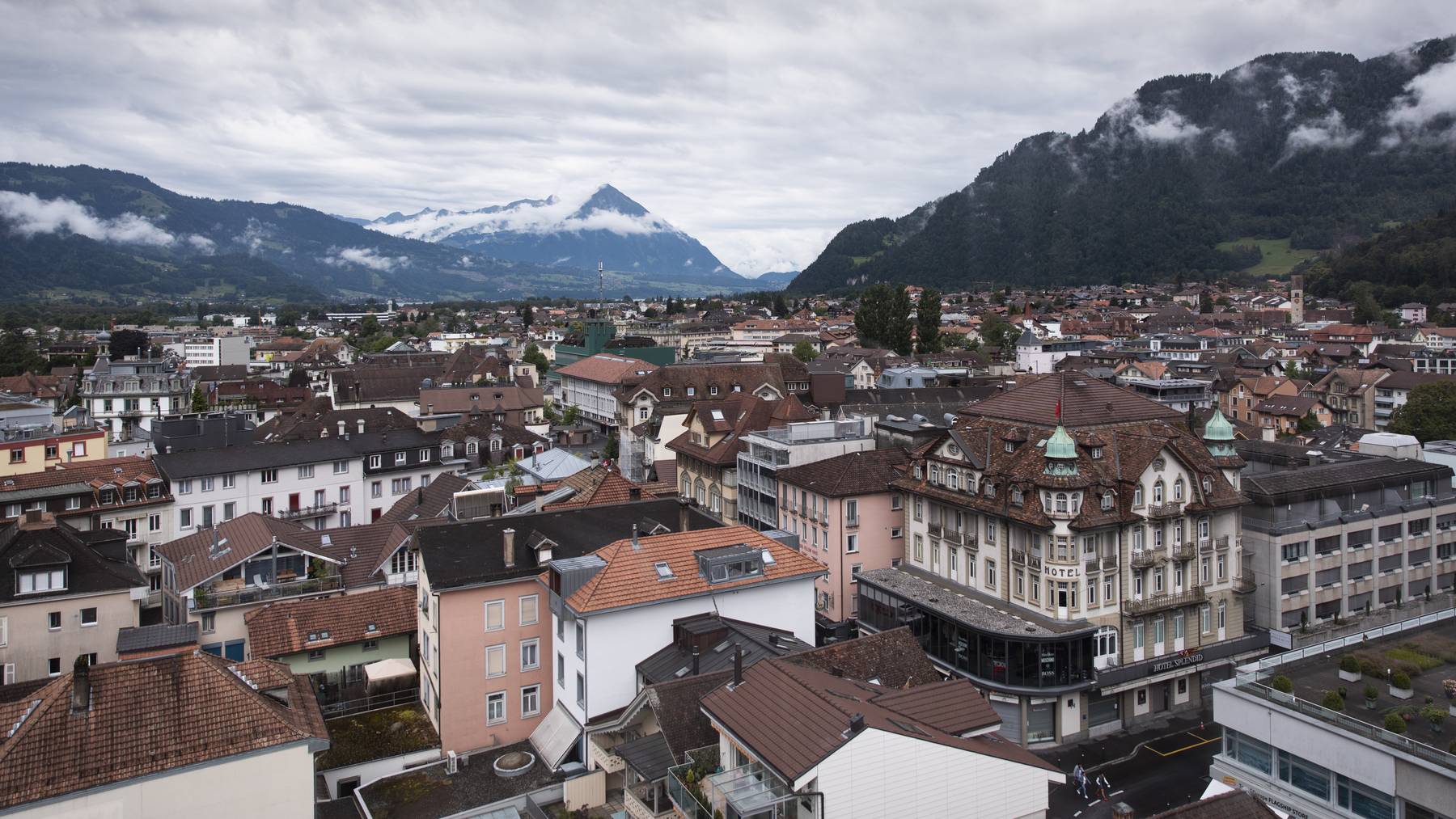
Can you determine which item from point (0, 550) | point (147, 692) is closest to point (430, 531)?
point (147, 692)

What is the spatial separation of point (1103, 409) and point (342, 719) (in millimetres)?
30200

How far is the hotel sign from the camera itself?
33188 millimetres

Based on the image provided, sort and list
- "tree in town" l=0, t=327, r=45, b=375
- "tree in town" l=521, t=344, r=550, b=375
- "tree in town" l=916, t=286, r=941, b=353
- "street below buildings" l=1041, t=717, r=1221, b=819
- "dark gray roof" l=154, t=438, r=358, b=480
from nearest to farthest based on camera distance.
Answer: "street below buildings" l=1041, t=717, r=1221, b=819
"dark gray roof" l=154, t=438, r=358, b=480
"tree in town" l=0, t=327, r=45, b=375
"tree in town" l=916, t=286, r=941, b=353
"tree in town" l=521, t=344, r=550, b=375

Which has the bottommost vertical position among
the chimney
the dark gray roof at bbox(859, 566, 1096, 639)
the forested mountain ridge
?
the dark gray roof at bbox(859, 566, 1096, 639)

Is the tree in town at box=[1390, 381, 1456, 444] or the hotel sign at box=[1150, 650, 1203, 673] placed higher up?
the tree in town at box=[1390, 381, 1456, 444]

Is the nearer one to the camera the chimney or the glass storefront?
the chimney

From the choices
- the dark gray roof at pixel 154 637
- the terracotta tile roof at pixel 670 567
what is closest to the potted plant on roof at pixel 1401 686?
the terracotta tile roof at pixel 670 567

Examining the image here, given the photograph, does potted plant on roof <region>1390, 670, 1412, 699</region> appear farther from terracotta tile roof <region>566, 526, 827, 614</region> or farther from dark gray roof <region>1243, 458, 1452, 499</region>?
dark gray roof <region>1243, 458, 1452, 499</region>

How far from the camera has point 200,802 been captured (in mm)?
19500

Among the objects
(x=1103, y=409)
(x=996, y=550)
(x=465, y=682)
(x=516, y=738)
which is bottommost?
(x=516, y=738)

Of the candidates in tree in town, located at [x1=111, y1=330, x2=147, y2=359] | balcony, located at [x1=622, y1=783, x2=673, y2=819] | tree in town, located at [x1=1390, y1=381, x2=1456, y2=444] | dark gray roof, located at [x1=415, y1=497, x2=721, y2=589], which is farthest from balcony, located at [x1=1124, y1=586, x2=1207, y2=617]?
tree in town, located at [x1=111, y1=330, x2=147, y2=359]

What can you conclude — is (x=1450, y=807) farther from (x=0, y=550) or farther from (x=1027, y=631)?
(x=0, y=550)

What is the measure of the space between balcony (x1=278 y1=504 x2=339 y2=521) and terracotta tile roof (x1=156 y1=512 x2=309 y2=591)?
1191cm

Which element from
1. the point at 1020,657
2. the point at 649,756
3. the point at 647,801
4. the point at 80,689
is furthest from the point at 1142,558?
the point at 80,689
